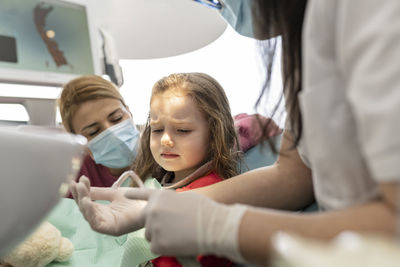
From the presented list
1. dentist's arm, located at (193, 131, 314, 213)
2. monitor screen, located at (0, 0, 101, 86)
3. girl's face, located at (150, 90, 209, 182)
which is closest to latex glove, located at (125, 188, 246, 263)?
dentist's arm, located at (193, 131, 314, 213)

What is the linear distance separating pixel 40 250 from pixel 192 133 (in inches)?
23.5

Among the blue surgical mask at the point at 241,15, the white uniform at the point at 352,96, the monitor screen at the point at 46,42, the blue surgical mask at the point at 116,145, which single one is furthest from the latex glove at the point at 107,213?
the blue surgical mask at the point at 116,145

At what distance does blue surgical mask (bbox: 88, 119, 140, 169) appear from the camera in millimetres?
1770

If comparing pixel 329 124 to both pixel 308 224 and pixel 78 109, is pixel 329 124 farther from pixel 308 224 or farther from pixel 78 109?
pixel 78 109

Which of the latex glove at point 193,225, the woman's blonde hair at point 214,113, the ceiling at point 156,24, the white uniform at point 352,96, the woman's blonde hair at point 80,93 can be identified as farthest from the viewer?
the woman's blonde hair at point 80,93

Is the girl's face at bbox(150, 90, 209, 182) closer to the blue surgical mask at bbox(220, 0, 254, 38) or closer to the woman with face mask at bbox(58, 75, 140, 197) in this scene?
the blue surgical mask at bbox(220, 0, 254, 38)

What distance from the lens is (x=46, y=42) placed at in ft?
4.83

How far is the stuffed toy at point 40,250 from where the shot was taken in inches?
40.3

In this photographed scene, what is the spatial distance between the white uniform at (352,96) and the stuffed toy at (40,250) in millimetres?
823

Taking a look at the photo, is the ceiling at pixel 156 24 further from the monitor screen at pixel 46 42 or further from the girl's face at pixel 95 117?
the girl's face at pixel 95 117

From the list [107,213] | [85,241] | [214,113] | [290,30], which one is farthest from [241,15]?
[85,241]

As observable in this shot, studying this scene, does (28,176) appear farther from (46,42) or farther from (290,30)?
(46,42)

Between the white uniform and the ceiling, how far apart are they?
123 cm

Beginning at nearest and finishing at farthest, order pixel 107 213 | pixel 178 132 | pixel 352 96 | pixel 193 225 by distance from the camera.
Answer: pixel 352 96
pixel 193 225
pixel 107 213
pixel 178 132
